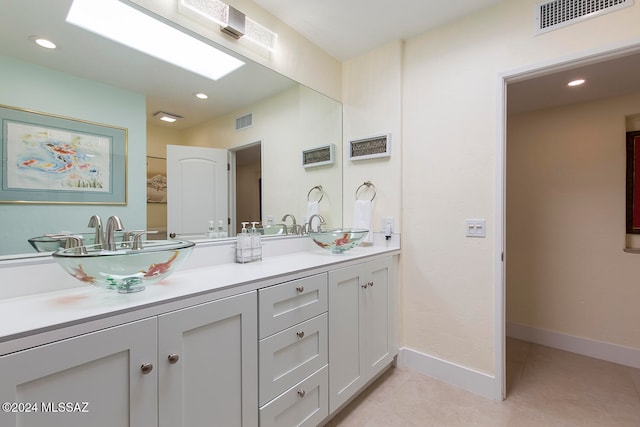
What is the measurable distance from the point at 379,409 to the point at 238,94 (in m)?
2.09

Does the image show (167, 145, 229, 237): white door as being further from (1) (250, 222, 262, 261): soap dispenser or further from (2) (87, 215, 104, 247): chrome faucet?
(2) (87, 215, 104, 247): chrome faucet

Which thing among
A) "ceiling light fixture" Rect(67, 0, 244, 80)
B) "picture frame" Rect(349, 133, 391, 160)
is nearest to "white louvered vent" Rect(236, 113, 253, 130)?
"ceiling light fixture" Rect(67, 0, 244, 80)

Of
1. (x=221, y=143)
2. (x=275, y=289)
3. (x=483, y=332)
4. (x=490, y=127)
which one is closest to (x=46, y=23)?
(x=221, y=143)

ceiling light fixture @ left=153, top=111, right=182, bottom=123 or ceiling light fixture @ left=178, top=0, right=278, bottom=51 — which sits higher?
ceiling light fixture @ left=178, top=0, right=278, bottom=51

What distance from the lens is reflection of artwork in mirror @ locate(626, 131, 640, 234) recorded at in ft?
7.52

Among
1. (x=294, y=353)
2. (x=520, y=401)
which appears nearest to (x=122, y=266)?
(x=294, y=353)

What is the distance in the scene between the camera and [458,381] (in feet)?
6.36

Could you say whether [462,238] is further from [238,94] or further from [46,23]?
[46,23]

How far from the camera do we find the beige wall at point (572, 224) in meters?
2.35

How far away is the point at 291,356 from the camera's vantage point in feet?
4.35

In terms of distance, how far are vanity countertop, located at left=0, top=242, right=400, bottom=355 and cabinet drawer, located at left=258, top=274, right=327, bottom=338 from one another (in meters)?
0.04

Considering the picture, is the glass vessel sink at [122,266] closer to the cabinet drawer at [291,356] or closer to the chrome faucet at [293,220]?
the cabinet drawer at [291,356]

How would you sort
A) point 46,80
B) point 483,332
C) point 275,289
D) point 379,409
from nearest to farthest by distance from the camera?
point 46,80 < point 275,289 < point 379,409 < point 483,332

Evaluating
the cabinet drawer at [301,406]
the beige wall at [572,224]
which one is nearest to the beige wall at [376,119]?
the cabinet drawer at [301,406]
